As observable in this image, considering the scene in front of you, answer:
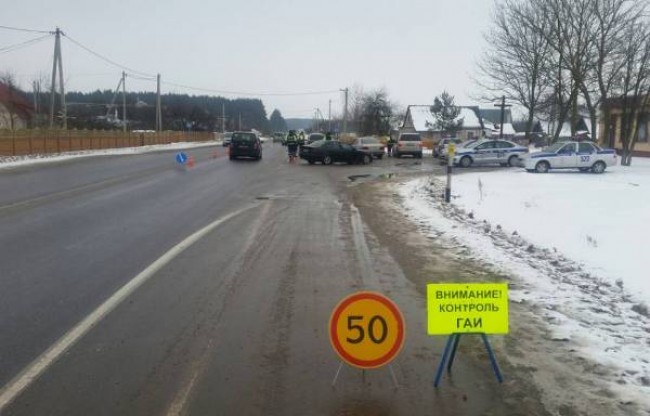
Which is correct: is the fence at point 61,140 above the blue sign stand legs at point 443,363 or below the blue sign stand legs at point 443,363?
above

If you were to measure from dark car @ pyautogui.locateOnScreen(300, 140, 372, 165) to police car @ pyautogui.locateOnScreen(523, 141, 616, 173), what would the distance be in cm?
1104

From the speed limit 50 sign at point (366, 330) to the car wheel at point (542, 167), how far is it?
26.1 meters

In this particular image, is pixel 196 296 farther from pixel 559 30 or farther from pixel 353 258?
pixel 559 30

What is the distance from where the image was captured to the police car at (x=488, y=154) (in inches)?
1388

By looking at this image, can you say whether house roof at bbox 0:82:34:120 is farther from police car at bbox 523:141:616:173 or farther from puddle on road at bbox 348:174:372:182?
police car at bbox 523:141:616:173

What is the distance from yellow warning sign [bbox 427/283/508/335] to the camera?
15.9ft

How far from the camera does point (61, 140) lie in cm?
4428

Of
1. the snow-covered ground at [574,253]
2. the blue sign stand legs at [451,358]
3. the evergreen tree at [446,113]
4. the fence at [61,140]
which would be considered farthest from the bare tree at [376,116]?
the blue sign stand legs at [451,358]

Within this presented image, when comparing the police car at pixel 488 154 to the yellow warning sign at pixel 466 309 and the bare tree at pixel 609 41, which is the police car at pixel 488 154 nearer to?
the bare tree at pixel 609 41

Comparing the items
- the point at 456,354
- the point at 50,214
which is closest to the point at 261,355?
the point at 456,354

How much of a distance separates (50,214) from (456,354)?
33.5ft

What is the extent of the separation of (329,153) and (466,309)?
31.8m

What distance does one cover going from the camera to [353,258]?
9.44 metres

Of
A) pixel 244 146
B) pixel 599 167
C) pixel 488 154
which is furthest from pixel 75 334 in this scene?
pixel 244 146
